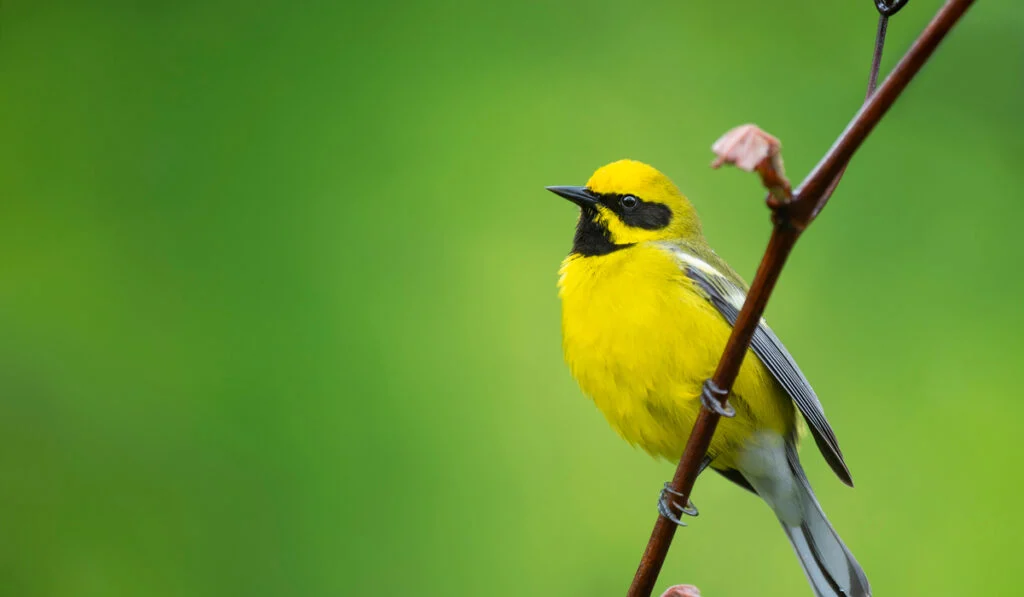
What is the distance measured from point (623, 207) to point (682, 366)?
2.04ft

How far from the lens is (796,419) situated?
2402 mm

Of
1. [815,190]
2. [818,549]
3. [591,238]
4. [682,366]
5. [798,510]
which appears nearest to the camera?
[815,190]

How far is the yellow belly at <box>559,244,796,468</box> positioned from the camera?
2.11 meters

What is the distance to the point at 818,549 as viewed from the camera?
7.41 feet

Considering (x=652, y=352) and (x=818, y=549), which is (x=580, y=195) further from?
(x=818, y=549)

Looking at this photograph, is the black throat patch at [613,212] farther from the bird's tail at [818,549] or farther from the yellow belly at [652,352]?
the bird's tail at [818,549]

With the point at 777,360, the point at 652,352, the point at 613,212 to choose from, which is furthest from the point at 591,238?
the point at 777,360

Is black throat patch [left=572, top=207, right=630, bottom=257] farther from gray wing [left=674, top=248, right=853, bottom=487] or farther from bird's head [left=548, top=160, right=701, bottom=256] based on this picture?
gray wing [left=674, top=248, right=853, bottom=487]

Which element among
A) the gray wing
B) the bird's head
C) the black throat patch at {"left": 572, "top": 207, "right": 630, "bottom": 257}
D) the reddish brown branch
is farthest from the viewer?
the bird's head

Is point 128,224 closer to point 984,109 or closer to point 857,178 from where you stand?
point 857,178

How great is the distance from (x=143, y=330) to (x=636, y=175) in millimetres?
1584

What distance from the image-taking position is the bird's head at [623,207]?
8.29ft

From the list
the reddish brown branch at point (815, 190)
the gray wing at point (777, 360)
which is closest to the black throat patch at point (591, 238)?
the gray wing at point (777, 360)

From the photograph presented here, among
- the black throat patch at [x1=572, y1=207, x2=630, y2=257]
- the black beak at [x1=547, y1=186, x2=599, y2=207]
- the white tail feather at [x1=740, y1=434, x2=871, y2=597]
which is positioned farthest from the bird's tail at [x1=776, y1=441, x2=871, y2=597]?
the black beak at [x1=547, y1=186, x2=599, y2=207]
